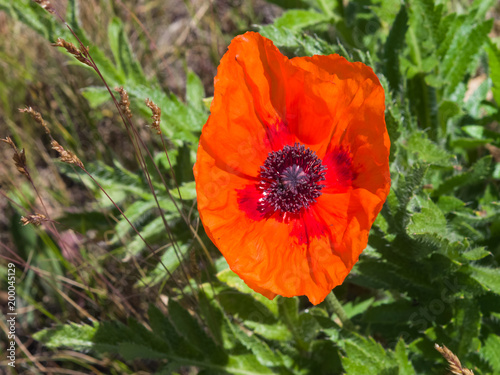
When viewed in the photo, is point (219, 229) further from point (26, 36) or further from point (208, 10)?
point (26, 36)

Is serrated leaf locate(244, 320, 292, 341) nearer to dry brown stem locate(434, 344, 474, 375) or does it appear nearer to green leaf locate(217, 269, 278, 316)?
green leaf locate(217, 269, 278, 316)

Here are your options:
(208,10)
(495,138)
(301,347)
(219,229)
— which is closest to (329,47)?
(219,229)

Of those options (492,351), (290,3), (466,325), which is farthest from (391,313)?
(290,3)

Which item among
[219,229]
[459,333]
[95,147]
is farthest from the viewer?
[95,147]

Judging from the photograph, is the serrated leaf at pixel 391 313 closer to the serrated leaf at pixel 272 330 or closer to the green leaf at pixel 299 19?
the serrated leaf at pixel 272 330

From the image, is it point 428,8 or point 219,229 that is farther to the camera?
point 428,8

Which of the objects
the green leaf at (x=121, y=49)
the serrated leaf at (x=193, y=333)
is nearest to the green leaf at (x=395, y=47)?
the green leaf at (x=121, y=49)

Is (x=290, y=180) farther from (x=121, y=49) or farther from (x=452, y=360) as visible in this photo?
(x=121, y=49)
